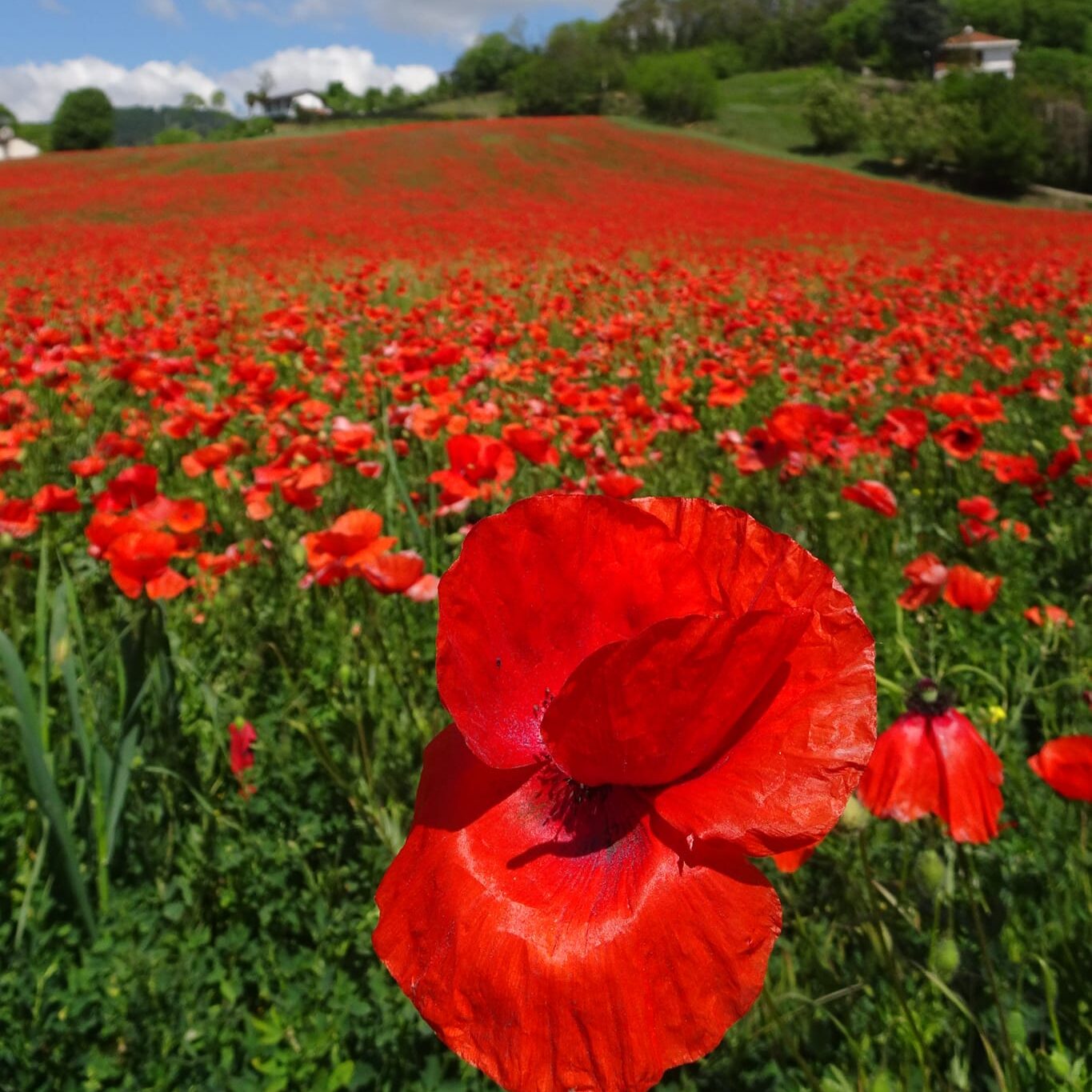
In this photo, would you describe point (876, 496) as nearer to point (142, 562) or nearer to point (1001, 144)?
point (142, 562)

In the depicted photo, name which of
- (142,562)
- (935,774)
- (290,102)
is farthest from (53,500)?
(290,102)

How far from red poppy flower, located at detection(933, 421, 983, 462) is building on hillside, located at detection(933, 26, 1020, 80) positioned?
8470 cm

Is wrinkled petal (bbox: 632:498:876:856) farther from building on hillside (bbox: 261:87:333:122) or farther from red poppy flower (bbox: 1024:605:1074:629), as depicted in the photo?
building on hillside (bbox: 261:87:333:122)

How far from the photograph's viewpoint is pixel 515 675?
63cm

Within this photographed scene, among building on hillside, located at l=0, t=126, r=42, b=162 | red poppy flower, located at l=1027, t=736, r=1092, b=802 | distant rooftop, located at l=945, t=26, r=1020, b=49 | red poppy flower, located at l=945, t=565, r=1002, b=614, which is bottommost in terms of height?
red poppy flower, located at l=945, t=565, r=1002, b=614

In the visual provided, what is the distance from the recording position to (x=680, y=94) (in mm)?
51438

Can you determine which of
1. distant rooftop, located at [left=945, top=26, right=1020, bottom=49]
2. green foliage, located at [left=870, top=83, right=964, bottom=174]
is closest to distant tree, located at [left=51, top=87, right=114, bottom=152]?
green foliage, located at [left=870, top=83, right=964, bottom=174]

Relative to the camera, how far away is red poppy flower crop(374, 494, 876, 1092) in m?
0.52

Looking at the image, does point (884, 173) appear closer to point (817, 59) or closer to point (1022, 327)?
point (1022, 327)

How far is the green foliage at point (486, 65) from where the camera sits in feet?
265

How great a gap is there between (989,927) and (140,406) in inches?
204

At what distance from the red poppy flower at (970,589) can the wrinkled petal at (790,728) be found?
4.45 feet

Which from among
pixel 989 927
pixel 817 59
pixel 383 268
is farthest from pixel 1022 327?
pixel 817 59

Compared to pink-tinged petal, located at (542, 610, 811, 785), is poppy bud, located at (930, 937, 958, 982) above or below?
below
